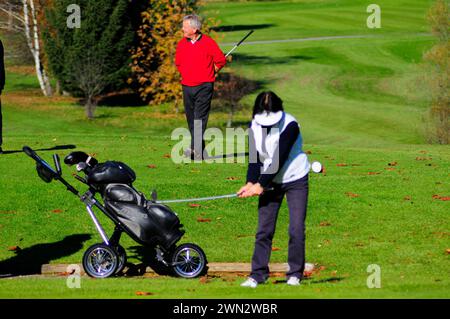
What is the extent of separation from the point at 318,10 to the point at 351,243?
7724 cm

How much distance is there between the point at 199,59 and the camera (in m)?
16.4

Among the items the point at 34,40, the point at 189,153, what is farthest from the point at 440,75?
the point at 189,153

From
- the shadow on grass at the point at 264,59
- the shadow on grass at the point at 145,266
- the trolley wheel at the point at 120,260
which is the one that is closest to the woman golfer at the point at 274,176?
the shadow on grass at the point at 145,266

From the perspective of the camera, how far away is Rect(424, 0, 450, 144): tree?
37.3 metres

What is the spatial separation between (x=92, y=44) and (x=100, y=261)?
1265 inches

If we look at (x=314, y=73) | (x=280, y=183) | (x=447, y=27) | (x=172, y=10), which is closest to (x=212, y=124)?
(x=172, y=10)

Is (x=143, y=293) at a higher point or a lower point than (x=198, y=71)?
lower

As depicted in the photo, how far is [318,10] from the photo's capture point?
289 feet

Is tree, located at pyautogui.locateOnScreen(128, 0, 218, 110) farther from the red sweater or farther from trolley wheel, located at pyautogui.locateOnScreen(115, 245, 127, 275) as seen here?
trolley wheel, located at pyautogui.locateOnScreen(115, 245, 127, 275)

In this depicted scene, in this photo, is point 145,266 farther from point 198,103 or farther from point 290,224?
point 198,103

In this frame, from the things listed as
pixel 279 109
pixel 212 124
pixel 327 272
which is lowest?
pixel 212 124

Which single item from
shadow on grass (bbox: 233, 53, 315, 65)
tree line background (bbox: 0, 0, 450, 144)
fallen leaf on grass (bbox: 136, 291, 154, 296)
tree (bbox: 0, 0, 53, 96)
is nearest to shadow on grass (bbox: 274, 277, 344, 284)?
fallen leaf on grass (bbox: 136, 291, 154, 296)

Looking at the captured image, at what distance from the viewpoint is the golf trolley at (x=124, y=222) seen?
35.3ft
